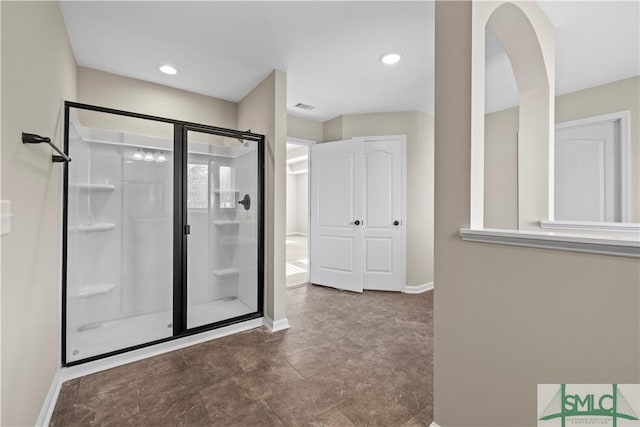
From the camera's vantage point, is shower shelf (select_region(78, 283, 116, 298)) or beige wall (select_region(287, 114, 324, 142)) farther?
beige wall (select_region(287, 114, 324, 142))

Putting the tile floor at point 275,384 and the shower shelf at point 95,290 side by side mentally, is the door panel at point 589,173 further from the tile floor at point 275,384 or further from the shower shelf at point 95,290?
the shower shelf at point 95,290

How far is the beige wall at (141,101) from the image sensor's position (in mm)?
2662

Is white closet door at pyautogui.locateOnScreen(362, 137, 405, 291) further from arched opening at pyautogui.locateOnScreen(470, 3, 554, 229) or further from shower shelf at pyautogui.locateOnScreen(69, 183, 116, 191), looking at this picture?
shower shelf at pyautogui.locateOnScreen(69, 183, 116, 191)

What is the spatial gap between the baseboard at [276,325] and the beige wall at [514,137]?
2959 millimetres

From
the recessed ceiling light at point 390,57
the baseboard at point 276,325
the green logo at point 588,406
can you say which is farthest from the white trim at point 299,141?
the green logo at point 588,406

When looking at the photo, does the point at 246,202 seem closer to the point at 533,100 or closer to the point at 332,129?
the point at 332,129

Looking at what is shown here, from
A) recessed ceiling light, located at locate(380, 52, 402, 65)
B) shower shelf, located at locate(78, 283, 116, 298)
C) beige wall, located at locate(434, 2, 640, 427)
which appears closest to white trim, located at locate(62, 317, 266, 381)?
shower shelf, located at locate(78, 283, 116, 298)

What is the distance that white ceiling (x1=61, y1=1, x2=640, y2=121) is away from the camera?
1.88 meters

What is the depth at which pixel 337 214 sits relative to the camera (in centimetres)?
406

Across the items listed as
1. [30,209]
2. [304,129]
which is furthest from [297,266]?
[30,209]

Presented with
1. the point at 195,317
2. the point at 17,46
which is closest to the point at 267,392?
the point at 195,317

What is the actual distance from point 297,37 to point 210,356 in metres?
2.66

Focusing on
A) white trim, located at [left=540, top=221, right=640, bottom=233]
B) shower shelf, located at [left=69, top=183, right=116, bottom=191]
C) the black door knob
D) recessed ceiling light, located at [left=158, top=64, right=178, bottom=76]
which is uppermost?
recessed ceiling light, located at [left=158, top=64, right=178, bottom=76]

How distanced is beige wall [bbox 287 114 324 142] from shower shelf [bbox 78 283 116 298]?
2.85m
